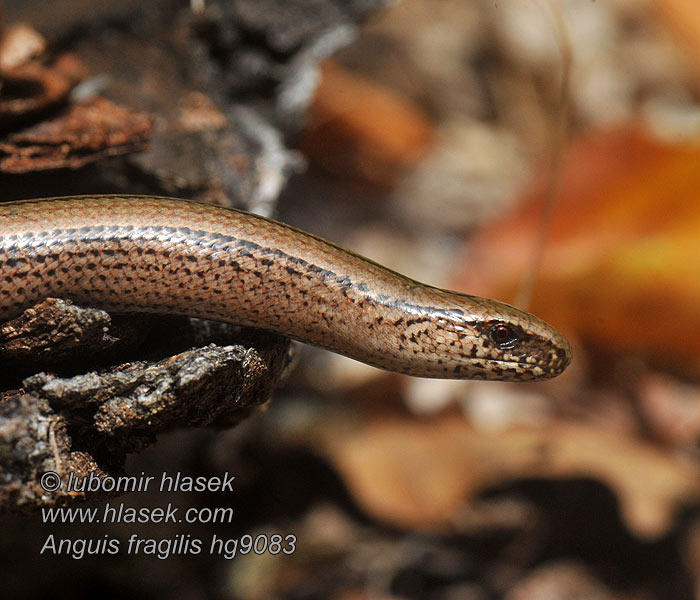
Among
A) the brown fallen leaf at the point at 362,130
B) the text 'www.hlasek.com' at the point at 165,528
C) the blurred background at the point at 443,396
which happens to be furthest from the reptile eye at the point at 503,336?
the brown fallen leaf at the point at 362,130

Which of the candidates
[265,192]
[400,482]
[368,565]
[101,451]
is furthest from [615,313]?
[101,451]

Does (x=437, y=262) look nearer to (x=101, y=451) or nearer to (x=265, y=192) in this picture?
(x=265, y=192)

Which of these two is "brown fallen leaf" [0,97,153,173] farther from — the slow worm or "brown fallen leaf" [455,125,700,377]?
"brown fallen leaf" [455,125,700,377]

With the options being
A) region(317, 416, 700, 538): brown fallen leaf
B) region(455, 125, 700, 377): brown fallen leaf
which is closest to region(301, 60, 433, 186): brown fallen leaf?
region(455, 125, 700, 377): brown fallen leaf

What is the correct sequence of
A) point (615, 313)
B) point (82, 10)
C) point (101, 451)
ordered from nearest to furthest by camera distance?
point (101, 451) → point (82, 10) → point (615, 313)

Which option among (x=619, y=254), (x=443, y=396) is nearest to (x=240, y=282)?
(x=443, y=396)

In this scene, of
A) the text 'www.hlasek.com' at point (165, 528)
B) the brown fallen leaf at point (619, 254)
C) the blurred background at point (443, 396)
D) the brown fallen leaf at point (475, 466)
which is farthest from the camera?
the brown fallen leaf at point (619, 254)

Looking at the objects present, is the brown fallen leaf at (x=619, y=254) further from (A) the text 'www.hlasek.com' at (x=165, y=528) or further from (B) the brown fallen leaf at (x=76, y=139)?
(B) the brown fallen leaf at (x=76, y=139)
